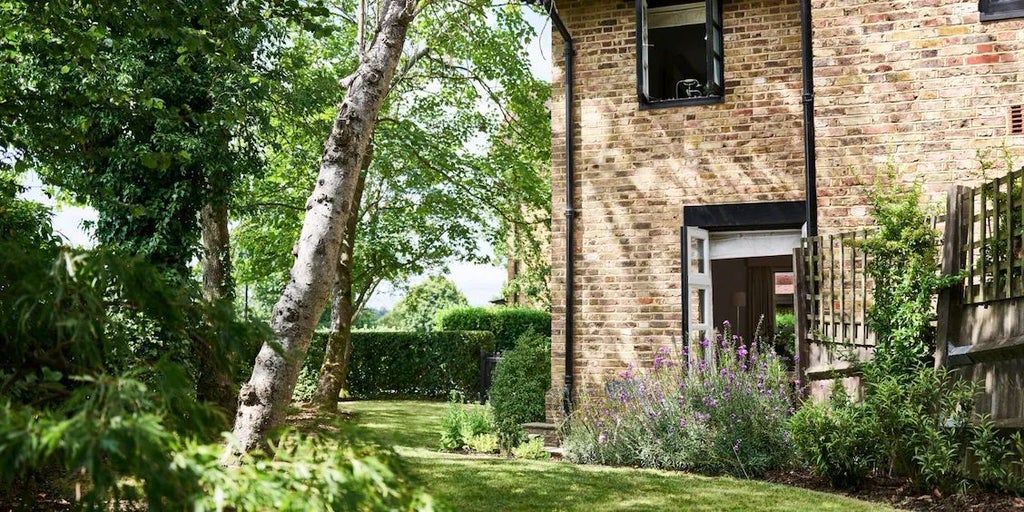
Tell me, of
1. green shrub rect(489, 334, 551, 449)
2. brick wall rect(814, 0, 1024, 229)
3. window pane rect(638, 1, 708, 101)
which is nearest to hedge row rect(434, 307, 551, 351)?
window pane rect(638, 1, 708, 101)

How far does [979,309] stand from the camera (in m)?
6.93

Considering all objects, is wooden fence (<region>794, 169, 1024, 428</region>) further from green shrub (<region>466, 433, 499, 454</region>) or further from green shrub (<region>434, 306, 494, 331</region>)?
green shrub (<region>434, 306, 494, 331</region>)

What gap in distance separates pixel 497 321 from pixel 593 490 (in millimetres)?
17735

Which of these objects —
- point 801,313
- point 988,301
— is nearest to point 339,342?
point 801,313

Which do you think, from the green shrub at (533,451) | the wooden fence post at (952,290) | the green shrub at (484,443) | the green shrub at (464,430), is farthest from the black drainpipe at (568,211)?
the wooden fence post at (952,290)

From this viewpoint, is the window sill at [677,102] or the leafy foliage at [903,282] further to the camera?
the window sill at [677,102]

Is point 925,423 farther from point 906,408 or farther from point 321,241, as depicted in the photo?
point 321,241

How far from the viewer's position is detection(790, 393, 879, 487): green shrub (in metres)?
7.50

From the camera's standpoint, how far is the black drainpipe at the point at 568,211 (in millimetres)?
11617

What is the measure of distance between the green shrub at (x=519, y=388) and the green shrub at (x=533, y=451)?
2.58 ft

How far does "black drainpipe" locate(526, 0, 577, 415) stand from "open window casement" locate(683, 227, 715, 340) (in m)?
1.38

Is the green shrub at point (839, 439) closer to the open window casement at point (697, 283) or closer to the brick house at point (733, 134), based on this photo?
the brick house at point (733, 134)

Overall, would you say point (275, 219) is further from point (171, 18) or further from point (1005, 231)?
point (1005, 231)

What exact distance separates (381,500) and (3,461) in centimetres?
→ 84
